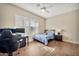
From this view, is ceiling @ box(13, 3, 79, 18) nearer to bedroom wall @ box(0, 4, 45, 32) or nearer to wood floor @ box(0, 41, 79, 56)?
bedroom wall @ box(0, 4, 45, 32)

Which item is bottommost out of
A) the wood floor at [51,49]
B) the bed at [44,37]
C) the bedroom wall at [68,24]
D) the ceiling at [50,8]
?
the wood floor at [51,49]

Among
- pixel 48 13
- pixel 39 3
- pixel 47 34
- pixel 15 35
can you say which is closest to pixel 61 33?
pixel 47 34

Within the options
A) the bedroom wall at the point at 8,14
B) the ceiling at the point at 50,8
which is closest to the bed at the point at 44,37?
the ceiling at the point at 50,8

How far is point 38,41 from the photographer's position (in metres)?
2.29

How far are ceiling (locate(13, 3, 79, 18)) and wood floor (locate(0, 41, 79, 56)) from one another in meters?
0.54

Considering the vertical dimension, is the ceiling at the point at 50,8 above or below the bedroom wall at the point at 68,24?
above

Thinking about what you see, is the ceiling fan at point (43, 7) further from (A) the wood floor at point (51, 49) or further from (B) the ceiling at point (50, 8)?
(A) the wood floor at point (51, 49)

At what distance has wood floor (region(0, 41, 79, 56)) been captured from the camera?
2.27 meters

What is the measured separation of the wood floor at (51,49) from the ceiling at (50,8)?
1.76ft

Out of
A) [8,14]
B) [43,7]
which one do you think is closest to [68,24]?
[43,7]

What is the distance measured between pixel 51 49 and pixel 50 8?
754 mm

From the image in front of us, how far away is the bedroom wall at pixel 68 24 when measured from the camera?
2.27m

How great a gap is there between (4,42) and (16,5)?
0.69m

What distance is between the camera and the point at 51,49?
2.29 m
